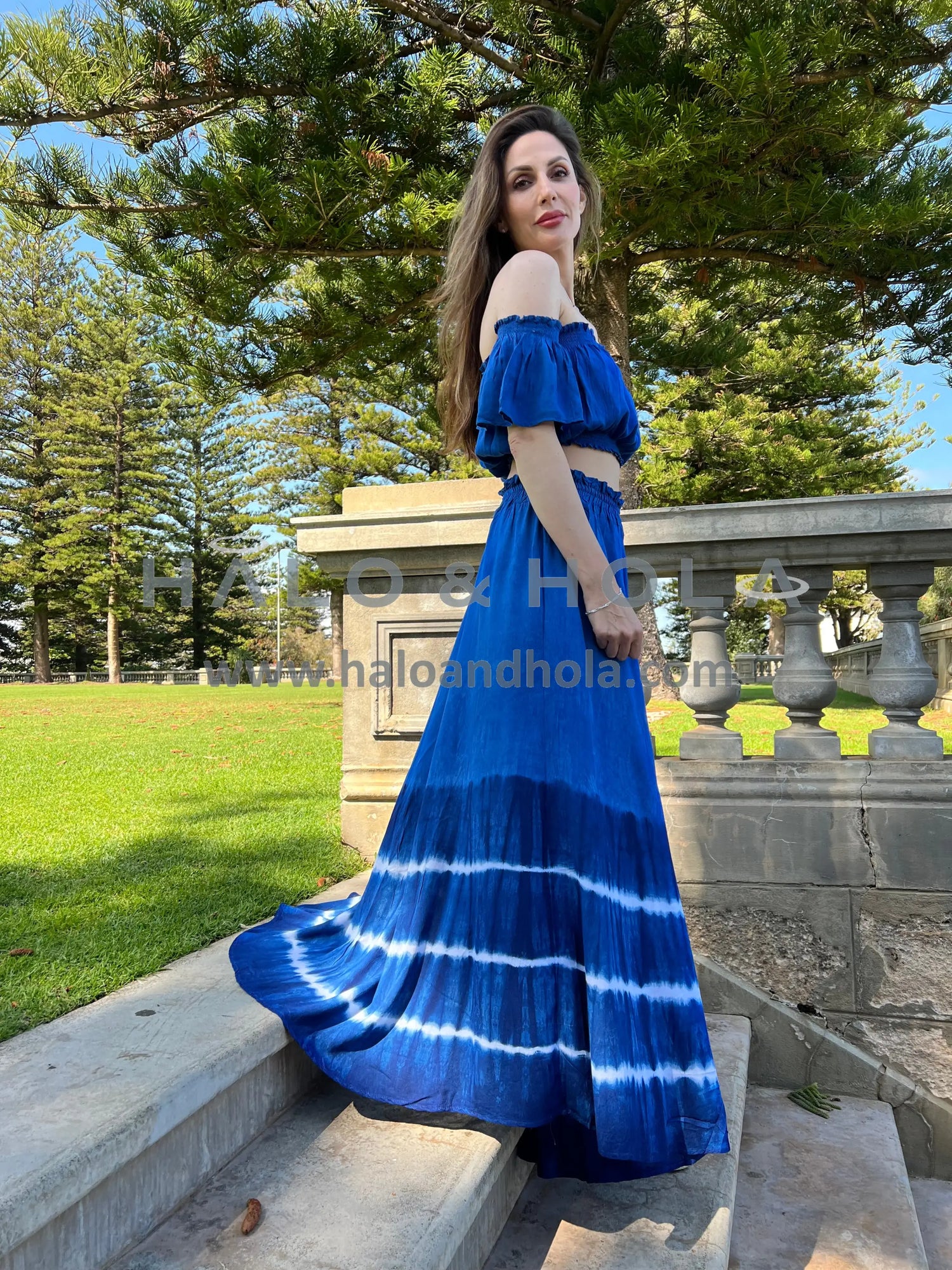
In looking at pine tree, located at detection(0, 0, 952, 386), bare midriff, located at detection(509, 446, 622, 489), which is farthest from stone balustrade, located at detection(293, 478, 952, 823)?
pine tree, located at detection(0, 0, 952, 386)

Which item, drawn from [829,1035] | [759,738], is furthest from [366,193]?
[829,1035]

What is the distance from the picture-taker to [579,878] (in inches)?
57.5

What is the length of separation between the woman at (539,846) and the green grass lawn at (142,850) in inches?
16.3

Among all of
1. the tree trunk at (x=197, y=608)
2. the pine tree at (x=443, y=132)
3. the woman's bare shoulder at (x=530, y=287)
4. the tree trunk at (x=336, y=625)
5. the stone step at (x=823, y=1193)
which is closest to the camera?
the woman's bare shoulder at (x=530, y=287)

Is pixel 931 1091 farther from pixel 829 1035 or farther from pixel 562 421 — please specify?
pixel 562 421

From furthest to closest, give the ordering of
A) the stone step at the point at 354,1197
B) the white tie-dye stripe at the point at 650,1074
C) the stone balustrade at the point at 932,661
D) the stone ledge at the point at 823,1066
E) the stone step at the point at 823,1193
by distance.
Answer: the stone balustrade at the point at 932,661, the stone ledge at the point at 823,1066, the stone step at the point at 823,1193, the white tie-dye stripe at the point at 650,1074, the stone step at the point at 354,1197

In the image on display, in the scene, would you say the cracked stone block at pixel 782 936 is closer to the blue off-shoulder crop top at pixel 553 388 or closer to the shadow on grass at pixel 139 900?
the shadow on grass at pixel 139 900

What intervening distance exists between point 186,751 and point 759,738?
13.5 feet

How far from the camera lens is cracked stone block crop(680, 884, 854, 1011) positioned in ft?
7.71

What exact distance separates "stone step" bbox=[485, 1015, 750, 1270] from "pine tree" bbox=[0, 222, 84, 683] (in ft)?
95.4

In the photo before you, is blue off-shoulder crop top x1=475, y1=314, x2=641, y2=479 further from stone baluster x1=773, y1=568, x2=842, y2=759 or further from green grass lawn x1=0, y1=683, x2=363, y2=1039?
green grass lawn x1=0, y1=683, x2=363, y2=1039

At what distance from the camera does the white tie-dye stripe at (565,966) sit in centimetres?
141

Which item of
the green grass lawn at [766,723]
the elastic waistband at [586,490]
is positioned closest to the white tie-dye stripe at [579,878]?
the elastic waistband at [586,490]

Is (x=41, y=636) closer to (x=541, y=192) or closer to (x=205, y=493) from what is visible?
(x=205, y=493)
